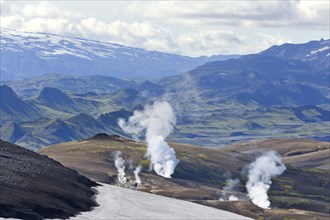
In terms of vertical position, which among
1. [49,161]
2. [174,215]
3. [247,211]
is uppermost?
[247,211]

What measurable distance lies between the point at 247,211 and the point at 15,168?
260 feet

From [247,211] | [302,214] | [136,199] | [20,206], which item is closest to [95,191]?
[136,199]

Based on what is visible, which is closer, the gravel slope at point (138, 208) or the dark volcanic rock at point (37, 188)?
the dark volcanic rock at point (37, 188)

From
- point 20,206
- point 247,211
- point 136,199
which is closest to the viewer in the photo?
point 20,206

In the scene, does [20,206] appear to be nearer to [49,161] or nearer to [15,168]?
[15,168]

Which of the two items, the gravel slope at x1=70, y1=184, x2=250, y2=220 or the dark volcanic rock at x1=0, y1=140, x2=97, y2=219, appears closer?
the dark volcanic rock at x1=0, y1=140, x2=97, y2=219

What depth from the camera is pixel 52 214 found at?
83.8 meters

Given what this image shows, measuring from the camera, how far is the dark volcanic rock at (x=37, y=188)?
82.2 meters

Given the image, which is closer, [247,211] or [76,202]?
[76,202]

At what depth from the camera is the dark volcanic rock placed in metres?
82.2

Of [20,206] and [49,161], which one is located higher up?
[49,161]

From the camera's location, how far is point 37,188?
95.5 meters

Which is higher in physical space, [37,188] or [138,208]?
[138,208]

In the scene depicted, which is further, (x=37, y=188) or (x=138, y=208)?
(x=138, y=208)
